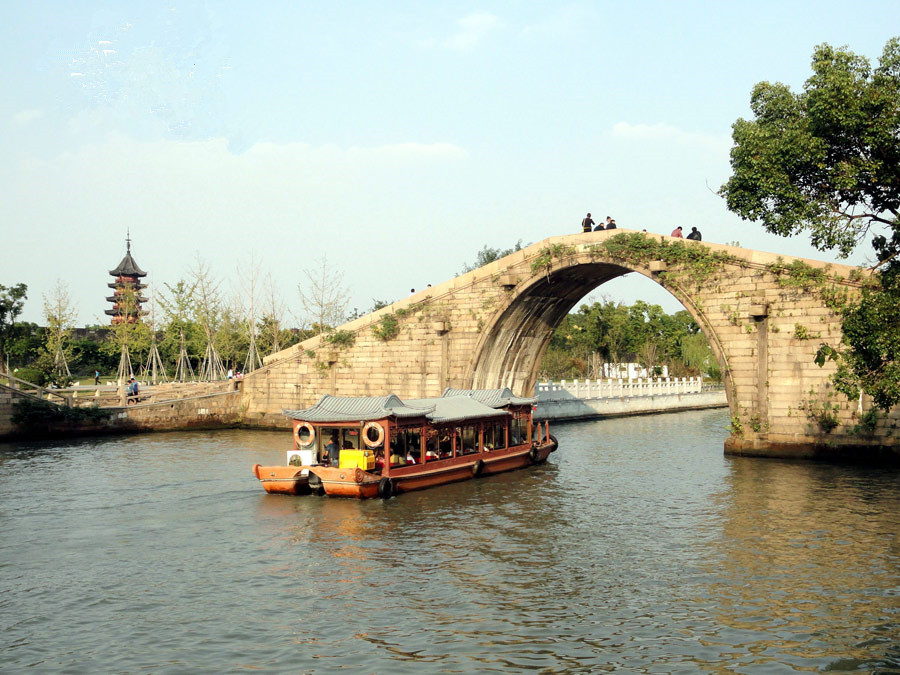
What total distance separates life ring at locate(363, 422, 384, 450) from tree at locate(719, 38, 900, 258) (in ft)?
35.6

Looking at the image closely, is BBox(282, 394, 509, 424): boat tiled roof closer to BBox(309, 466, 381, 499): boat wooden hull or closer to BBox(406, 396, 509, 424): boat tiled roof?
BBox(406, 396, 509, 424): boat tiled roof

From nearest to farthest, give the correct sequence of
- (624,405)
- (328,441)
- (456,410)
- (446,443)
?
1. (328,441)
2. (446,443)
3. (456,410)
4. (624,405)

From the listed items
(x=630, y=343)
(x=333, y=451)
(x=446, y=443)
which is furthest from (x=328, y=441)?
(x=630, y=343)

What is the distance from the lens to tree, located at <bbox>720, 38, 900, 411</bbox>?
1838cm

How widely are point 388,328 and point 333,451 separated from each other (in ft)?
48.5

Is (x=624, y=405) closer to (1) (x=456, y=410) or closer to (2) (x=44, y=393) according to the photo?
(1) (x=456, y=410)

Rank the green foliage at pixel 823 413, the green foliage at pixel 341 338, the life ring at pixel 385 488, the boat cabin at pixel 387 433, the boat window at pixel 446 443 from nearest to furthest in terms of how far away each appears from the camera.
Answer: the life ring at pixel 385 488
the boat cabin at pixel 387 433
the boat window at pixel 446 443
the green foliage at pixel 823 413
the green foliage at pixel 341 338

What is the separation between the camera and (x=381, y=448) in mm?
20719

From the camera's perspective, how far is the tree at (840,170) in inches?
723

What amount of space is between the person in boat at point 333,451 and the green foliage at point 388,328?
14.7 meters

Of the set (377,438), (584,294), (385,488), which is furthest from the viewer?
(584,294)

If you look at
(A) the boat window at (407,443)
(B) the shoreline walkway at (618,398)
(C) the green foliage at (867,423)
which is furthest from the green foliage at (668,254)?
(B) the shoreline walkway at (618,398)

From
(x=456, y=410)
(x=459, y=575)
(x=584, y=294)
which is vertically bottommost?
(x=459, y=575)

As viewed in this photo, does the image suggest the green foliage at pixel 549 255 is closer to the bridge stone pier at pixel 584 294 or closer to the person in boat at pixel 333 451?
the bridge stone pier at pixel 584 294
